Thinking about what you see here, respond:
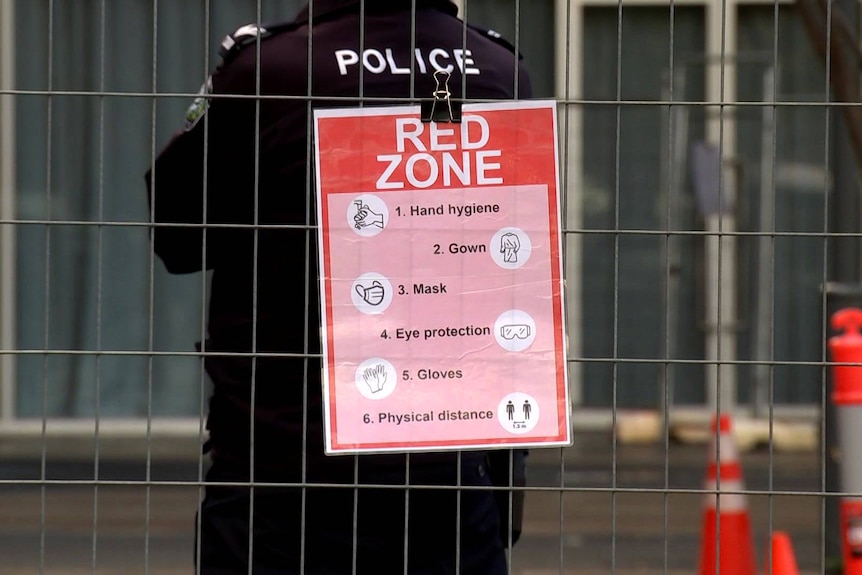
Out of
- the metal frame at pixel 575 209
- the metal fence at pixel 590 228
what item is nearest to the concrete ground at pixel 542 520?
the metal fence at pixel 590 228

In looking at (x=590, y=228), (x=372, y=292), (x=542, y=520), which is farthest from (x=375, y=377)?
(x=590, y=228)

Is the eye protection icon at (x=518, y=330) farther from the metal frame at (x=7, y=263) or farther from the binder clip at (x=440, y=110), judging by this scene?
the metal frame at (x=7, y=263)

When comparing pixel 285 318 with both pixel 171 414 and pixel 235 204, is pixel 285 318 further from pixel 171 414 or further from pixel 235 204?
pixel 171 414

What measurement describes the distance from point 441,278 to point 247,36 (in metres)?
0.56

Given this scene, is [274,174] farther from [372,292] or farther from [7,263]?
[7,263]

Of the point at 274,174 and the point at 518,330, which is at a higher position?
the point at 274,174

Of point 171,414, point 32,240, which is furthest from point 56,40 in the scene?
point 171,414

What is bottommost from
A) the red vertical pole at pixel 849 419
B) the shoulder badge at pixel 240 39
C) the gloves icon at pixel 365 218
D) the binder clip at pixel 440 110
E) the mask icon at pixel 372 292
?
the red vertical pole at pixel 849 419

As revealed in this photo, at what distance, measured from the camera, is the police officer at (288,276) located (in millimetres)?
2727

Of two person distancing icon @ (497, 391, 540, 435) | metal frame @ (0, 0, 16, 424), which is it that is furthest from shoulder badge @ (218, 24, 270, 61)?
metal frame @ (0, 0, 16, 424)

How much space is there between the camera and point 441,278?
2.69 m

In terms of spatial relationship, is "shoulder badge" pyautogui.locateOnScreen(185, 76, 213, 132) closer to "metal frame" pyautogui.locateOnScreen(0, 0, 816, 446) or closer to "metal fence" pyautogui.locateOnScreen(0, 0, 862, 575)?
"metal fence" pyautogui.locateOnScreen(0, 0, 862, 575)

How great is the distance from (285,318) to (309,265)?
0.39ft

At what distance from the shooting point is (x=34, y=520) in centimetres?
693
